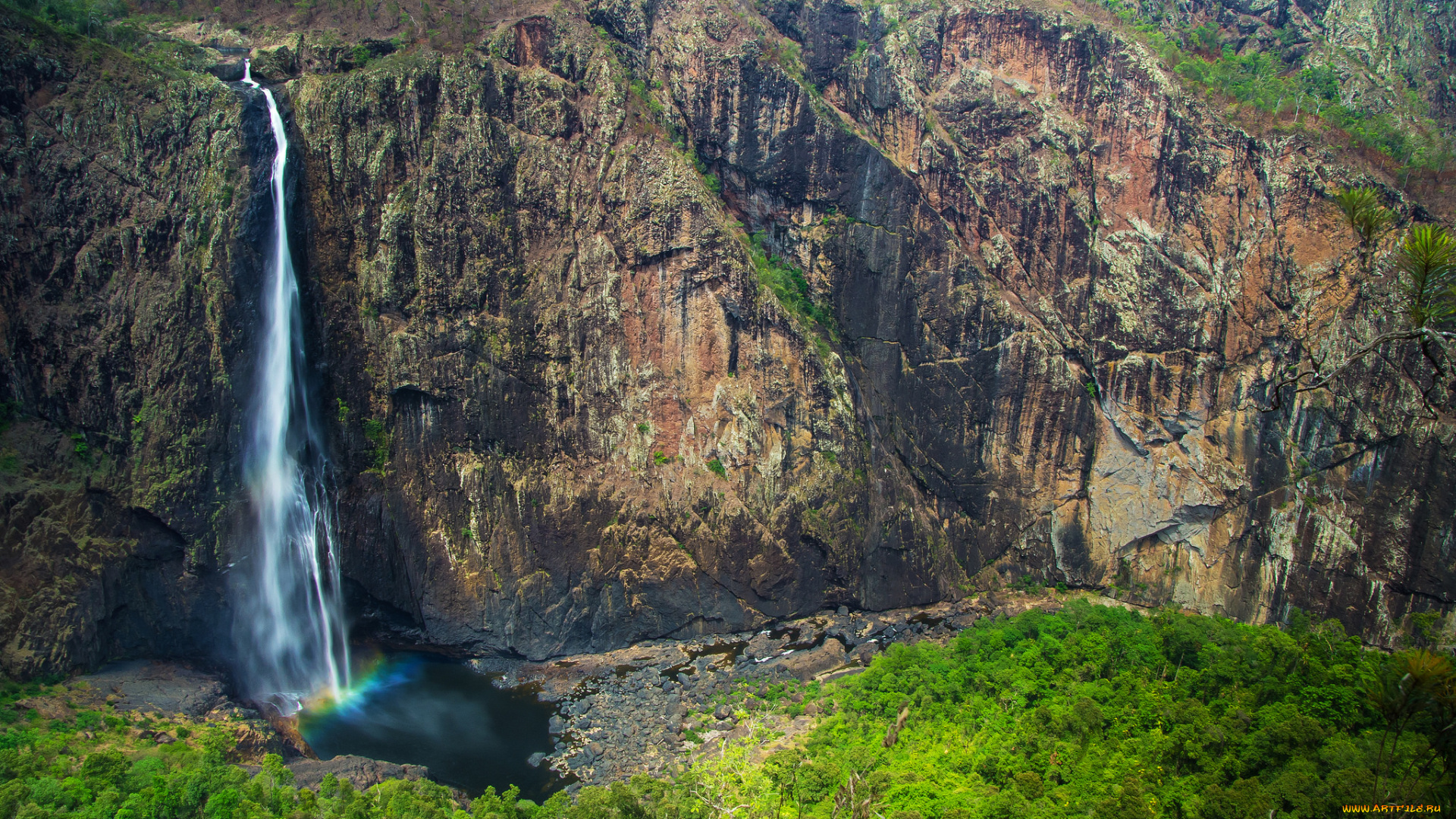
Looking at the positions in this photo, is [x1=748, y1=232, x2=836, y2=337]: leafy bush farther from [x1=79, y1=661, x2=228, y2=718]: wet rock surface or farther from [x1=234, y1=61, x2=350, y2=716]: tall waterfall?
[x1=79, y1=661, x2=228, y2=718]: wet rock surface

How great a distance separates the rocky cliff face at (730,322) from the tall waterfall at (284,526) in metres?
0.80

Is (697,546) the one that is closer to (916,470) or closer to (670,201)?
(916,470)

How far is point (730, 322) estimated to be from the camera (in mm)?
Result: 32531

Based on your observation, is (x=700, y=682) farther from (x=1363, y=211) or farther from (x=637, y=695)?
(x=1363, y=211)

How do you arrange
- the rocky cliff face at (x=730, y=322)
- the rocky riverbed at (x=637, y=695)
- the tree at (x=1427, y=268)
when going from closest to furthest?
1. the tree at (x=1427, y=268)
2. the rocky riverbed at (x=637, y=695)
3. the rocky cliff face at (x=730, y=322)

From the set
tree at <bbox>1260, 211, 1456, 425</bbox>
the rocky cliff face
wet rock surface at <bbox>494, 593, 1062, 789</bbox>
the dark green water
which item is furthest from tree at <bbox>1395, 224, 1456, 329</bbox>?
the rocky cliff face

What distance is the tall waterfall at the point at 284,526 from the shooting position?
87.7 ft

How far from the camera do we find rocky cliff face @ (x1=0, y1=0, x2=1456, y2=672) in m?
26.2

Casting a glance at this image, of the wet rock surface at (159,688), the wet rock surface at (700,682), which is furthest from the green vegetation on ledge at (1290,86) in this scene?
the wet rock surface at (159,688)

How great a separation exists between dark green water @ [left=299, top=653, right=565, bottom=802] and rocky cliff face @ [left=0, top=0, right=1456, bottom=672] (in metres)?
1.70

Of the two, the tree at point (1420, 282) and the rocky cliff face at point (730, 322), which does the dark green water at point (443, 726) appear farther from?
the tree at point (1420, 282)

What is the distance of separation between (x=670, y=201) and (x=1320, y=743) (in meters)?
25.1

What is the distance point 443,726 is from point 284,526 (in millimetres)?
8036

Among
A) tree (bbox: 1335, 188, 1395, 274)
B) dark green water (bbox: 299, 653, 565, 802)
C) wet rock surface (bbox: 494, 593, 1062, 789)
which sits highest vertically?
tree (bbox: 1335, 188, 1395, 274)
